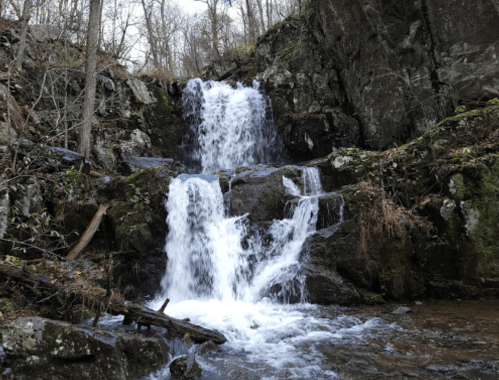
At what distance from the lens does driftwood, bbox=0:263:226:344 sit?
439 cm

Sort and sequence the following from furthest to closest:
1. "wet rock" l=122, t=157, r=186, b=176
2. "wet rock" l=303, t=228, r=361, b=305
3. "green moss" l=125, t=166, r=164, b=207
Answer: "wet rock" l=122, t=157, r=186, b=176, "green moss" l=125, t=166, r=164, b=207, "wet rock" l=303, t=228, r=361, b=305

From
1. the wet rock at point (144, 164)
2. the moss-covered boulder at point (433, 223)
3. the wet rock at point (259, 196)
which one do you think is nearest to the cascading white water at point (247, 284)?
the wet rock at point (259, 196)

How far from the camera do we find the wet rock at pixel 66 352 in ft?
10.7

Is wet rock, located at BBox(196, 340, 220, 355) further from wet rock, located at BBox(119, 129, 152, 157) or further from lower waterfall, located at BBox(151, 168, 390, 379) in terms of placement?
wet rock, located at BBox(119, 129, 152, 157)

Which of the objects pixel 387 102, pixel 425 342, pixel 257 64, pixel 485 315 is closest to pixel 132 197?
pixel 425 342

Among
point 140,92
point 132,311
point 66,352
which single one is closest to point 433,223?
point 132,311

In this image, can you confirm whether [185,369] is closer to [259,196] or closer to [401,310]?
[401,310]

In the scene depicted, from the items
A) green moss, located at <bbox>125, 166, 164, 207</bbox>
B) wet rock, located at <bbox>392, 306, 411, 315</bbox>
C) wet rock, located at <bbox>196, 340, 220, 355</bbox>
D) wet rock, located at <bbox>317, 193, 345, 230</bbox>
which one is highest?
green moss, located at <bbox>125, 166, 164, 207</bbox>

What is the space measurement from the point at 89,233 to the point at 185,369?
15.5 feet

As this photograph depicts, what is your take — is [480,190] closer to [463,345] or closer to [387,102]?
[463,345]

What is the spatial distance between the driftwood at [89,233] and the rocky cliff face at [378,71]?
8069 millimetres

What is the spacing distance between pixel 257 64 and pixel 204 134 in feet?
17.5

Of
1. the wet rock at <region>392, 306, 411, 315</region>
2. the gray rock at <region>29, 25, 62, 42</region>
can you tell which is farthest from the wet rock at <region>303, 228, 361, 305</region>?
the gray rock at <region>29, 25, 62, 42</region>

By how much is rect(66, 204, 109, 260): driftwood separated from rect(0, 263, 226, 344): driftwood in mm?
2067
